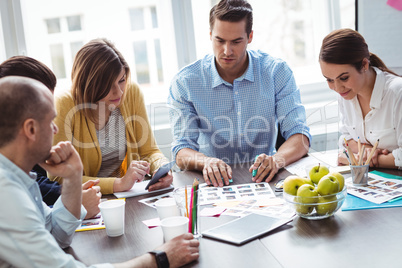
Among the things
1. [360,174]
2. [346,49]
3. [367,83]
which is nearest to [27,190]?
[360,174]

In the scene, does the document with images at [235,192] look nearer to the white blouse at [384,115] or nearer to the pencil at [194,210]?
the pencil at [194,210]

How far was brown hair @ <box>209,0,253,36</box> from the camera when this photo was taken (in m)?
2.35

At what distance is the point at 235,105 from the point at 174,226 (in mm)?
1326

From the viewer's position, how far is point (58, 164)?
1328 millimetres

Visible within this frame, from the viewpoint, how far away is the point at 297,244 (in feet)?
4.06

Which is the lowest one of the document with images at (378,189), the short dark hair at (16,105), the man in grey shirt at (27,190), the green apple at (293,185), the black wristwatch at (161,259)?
the document with images at (378,189)

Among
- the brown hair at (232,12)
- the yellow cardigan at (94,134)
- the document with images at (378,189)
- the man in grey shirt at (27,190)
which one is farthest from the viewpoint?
the brown hair at (232,12)

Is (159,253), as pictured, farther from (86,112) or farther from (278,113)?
(278,113)

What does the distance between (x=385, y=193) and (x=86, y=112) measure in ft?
4.50

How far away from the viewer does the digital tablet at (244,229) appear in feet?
4.27

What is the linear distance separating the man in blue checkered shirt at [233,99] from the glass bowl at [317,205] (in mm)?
990

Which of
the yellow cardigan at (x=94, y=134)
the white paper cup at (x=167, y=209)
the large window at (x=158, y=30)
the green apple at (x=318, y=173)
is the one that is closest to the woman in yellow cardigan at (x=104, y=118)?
the yellow cardigan at (x=94, y=134)

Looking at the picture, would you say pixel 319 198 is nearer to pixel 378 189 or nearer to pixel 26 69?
pixel 378 189

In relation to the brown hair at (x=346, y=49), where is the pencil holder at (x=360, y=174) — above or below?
below
